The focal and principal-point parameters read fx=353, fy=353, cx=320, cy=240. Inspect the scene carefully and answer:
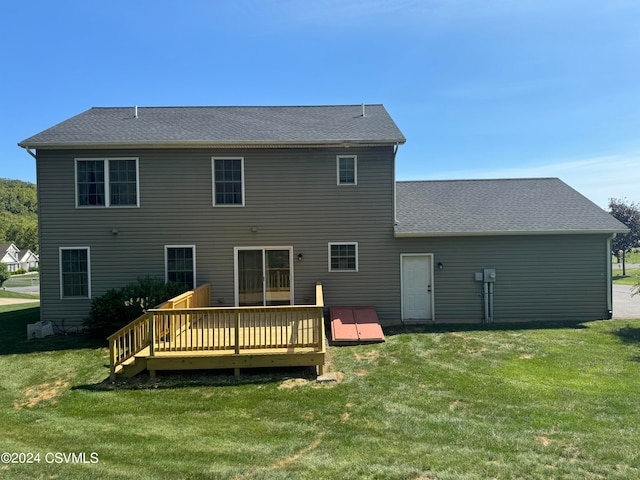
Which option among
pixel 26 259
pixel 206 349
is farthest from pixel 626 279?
pixel 26 259

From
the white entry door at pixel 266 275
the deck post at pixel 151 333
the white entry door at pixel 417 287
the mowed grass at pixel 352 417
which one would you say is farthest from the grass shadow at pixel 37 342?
the white entry door at pixel 417 287

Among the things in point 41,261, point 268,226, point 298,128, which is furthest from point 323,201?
point 41,261

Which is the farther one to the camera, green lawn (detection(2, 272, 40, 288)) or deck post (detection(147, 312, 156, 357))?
green lawn (detection(2, 272, 40, 288))

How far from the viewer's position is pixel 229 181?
410 inches

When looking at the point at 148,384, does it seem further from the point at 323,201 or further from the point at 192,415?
the point at 323,201

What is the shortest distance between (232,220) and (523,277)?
8867 millimetres

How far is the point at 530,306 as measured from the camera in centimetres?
1063

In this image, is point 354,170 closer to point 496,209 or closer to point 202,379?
point 496,209

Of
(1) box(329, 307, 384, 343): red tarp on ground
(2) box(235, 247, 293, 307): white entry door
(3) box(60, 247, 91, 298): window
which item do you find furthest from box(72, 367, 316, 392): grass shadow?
(3) box(60, 247, 91, 298): window

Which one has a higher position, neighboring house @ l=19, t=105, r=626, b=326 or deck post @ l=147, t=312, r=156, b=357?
neighboring house @ l=19, t=105, r=626, b=326

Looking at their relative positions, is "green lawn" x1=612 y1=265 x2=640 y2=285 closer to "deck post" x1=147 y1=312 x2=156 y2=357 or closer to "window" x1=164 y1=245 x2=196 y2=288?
"window" x1=164 y1=245 x2=196 y2=288

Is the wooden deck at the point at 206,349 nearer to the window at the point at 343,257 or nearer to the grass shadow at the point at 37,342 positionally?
the grass shadow at the point at 37,342

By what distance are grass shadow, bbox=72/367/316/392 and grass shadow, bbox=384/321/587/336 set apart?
3.61 metres

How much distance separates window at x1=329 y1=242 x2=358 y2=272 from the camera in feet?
34.4
